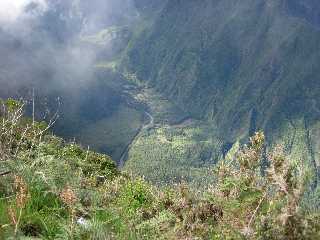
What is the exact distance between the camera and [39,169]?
844 cm

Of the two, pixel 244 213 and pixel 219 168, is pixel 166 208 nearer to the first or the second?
pixel 219 168

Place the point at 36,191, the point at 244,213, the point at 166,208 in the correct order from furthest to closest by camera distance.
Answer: the point at 166,208
the point at 36,191
the point at 244,213

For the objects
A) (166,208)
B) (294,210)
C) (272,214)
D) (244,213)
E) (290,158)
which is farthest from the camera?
(166,208)

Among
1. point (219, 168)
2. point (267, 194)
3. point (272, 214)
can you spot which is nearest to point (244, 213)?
point (267, 194)

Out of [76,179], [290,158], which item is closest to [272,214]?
[290,158]

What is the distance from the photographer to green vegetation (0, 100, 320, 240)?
537 centimetres

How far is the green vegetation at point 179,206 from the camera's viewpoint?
17.6 ft

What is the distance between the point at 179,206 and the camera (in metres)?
8.02

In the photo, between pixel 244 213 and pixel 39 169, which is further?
pixel 39 169

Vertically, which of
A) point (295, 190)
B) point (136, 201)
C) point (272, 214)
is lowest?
point (136, 201)

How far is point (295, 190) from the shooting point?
16.9 ft

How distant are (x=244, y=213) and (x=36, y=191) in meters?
3.17

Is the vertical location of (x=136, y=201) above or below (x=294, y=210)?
below

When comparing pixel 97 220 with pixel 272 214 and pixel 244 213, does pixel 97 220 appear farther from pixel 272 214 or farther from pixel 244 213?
pixel 272 214
